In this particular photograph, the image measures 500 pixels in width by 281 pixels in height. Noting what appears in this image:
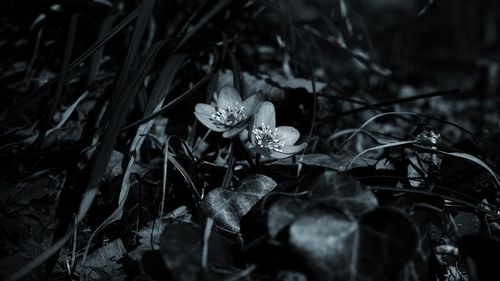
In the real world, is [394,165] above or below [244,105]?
below

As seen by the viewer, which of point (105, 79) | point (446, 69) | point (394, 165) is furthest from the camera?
point (446, 69)

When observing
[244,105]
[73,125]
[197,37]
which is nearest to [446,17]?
[197,37]

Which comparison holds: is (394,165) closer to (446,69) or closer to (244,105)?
(244,105)

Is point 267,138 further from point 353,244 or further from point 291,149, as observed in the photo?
point 353,244

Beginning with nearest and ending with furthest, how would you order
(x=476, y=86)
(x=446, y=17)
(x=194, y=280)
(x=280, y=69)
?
(x=194, y=280)
(x=280, y=69)
(x=476, y=86)
(x=446, y=17)

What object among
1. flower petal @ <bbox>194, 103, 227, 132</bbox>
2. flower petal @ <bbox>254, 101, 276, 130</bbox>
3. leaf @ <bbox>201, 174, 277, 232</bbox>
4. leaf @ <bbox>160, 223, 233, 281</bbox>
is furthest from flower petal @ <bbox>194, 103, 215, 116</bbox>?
leaf @ <bbox>160, 223, 233, 281</bbox>

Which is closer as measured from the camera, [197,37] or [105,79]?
[105,79]

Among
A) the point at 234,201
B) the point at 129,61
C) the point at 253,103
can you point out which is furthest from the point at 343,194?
the point at 129,61

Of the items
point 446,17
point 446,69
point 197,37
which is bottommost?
point 446,69
